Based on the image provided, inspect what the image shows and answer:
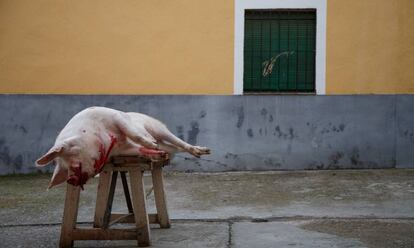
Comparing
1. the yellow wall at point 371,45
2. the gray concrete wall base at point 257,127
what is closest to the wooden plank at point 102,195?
the gray concrete wall base at point 257,127

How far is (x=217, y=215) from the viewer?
16.9 feet

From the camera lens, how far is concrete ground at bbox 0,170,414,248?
4.24 metres

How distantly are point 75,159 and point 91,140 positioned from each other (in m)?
0.18

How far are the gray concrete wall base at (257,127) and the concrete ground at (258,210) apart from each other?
0.88 feet

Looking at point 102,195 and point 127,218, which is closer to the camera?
point 102,195

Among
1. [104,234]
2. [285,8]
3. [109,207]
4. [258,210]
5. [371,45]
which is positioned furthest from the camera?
[285,8]

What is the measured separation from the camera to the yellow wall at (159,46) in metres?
7.75

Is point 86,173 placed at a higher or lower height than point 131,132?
lower

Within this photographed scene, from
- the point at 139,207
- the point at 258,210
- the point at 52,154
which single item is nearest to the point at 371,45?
the point at 258,210

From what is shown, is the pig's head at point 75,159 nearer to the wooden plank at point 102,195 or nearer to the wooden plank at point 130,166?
the wooden plank at point 130,166

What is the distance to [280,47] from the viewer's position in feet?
26.4

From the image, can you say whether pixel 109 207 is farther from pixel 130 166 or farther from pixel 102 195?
pixel 130 166

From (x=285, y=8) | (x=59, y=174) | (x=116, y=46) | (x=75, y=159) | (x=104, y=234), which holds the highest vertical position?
(x=285, y=8)

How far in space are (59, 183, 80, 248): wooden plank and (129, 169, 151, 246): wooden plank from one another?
41 centimetres
